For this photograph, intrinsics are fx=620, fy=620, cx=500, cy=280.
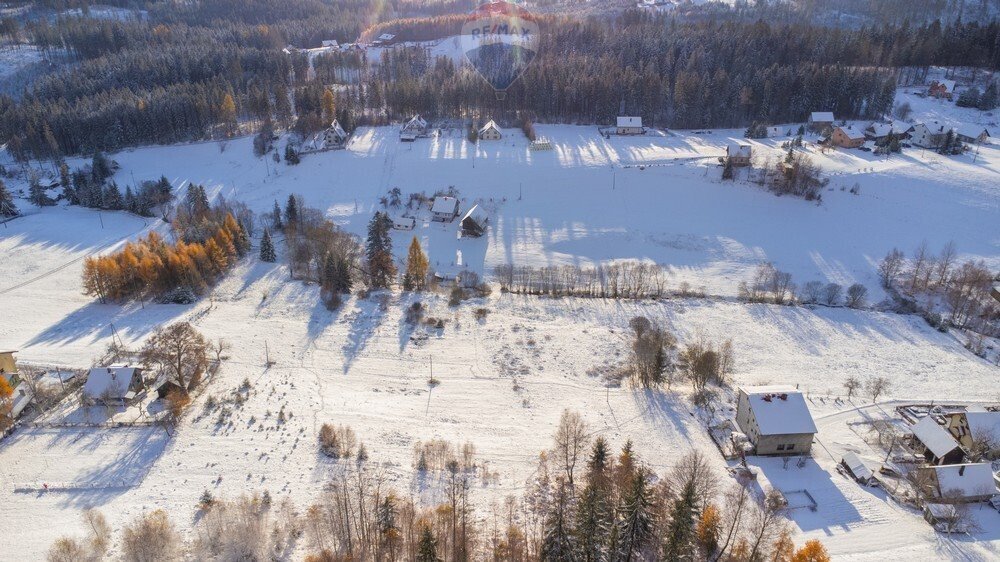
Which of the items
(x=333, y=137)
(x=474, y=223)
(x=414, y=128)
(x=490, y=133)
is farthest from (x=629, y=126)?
(x=333, y=137)

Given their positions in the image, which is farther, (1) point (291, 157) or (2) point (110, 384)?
(1) point (291, 157)

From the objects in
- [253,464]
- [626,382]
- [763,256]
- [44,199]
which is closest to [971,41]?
[763,256]

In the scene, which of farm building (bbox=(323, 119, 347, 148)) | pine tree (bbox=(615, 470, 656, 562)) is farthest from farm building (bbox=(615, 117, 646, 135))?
pine tree (bbox=(615, 470, 656, 562))

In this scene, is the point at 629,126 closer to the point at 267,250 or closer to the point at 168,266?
the point at 267,250

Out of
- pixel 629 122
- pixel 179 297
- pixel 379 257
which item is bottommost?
pixel 179 297

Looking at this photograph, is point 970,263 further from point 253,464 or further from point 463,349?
point 253,464

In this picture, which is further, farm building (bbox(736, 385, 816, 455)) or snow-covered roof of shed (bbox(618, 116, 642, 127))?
snow-covered roof of shed (bbox(618, 116, 642, 127))

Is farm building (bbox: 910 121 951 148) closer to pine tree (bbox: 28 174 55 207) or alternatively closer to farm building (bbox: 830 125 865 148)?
farm building (bbox: 830 125 865 148)

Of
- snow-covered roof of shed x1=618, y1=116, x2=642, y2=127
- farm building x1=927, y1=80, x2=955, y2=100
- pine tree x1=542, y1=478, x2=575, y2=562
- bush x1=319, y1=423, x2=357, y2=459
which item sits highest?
farm building x1=927, y1=80, x2=955, y2=100
